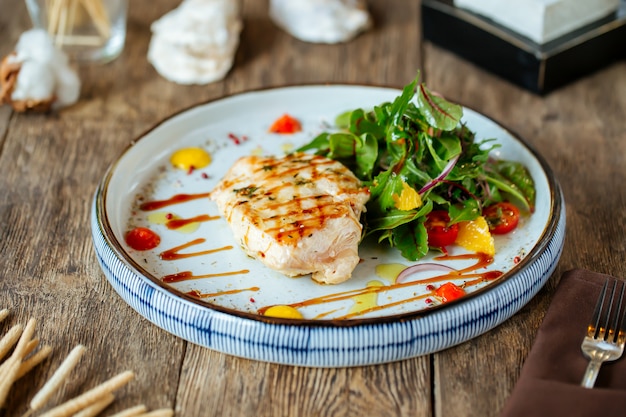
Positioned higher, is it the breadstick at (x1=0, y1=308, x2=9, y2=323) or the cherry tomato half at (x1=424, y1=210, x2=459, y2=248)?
the cherry tomato half at (x1=424, y1=210, x2=459, y2=248)

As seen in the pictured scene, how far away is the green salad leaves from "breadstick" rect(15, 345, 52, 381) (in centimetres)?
125

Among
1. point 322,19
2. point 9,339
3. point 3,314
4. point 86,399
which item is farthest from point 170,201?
point 322,19

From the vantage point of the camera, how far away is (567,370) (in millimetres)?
2531

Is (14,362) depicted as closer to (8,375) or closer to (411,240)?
(8,375)

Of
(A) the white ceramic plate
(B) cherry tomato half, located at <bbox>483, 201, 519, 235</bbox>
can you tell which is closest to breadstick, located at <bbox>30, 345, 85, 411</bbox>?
(A) the white ceramic plate

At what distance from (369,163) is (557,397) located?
1296 mm

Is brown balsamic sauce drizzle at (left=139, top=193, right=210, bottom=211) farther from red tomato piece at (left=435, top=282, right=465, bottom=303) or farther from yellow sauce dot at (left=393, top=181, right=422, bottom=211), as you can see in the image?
red tomato piece at (left=435, top=282, right=465, bottom=303)

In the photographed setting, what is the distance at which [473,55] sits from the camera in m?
4.66

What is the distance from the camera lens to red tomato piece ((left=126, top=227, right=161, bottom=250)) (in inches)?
123

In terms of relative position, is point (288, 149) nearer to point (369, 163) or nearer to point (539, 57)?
point (369, 163)

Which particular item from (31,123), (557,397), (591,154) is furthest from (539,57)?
(31,123)

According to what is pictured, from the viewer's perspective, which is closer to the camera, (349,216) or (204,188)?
(349,216)

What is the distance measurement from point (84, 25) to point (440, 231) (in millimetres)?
2761

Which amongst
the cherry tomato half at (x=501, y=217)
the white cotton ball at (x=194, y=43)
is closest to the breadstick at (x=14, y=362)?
the cherry tomato half at (x=501, y=217)
